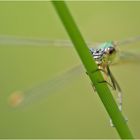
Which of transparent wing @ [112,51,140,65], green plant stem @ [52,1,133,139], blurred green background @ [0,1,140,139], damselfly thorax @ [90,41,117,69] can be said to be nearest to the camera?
green plant stem @ [52,1,133,139]

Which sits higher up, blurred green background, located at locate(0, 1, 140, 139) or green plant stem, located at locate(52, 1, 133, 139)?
blurred green background, located at locate(0, 1, 140, 139)

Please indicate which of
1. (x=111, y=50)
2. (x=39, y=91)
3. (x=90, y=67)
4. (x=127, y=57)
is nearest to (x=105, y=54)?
(x=111, y=50)

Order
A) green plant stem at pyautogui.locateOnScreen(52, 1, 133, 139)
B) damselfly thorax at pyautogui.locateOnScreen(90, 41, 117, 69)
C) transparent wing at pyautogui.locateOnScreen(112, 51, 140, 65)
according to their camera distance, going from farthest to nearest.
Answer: transparent wing at pyautogui.locateOnScreen(112, 51, 140, 65) → damselfly thorax at pyautogui.locateOnScreen(90, 41, 117, 69) → green plant stem at pyautogui.locateOnScreen(52, 1, 133, 139)

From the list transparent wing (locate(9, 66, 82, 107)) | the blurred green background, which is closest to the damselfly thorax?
transparent wing (locate(9, 66, 82, 107))

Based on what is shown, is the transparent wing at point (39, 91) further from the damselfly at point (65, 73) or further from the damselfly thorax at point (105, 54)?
the damselfly thorax at point (105, 54)

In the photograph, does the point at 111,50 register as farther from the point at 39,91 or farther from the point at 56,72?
the point at 56,72

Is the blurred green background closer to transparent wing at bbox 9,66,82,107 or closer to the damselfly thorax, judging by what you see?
the damselfly thorax
